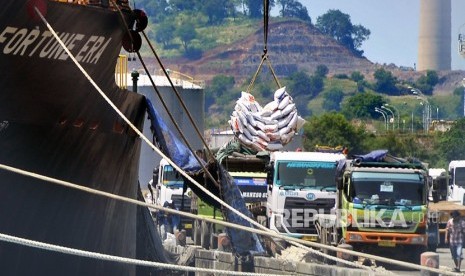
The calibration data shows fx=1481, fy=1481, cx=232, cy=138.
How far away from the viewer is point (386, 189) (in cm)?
3509

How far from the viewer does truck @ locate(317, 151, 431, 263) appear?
115 feet

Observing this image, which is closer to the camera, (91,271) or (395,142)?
(91,271)

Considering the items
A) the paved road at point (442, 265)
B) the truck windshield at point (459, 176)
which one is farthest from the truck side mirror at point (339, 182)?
the truck windshield at point (459, 176)

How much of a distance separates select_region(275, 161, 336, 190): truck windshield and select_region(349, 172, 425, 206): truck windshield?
4009 mm

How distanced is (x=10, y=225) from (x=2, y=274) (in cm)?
67

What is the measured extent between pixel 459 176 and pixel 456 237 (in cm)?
2184

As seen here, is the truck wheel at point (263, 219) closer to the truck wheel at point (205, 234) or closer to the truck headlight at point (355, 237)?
the truck wheel at point (205, 234)

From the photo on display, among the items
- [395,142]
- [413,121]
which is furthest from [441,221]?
[413,121]

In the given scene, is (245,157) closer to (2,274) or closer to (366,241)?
(366,241)

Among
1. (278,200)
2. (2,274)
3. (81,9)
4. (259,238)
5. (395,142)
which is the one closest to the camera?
(2,274)

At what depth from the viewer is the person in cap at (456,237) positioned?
3397 cm

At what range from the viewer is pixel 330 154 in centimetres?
4106

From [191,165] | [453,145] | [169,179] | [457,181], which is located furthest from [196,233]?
[453,145]

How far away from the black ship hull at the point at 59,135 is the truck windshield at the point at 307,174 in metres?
16.0
